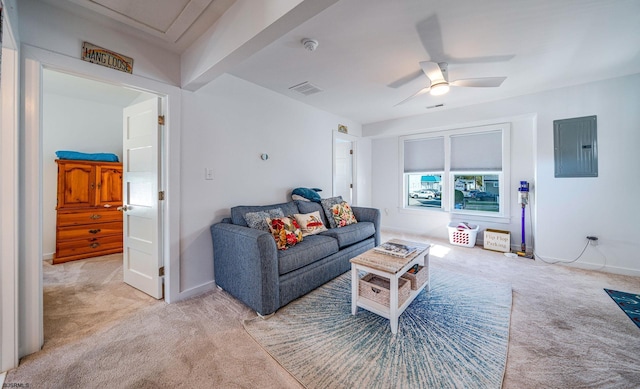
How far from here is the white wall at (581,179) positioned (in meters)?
2.90

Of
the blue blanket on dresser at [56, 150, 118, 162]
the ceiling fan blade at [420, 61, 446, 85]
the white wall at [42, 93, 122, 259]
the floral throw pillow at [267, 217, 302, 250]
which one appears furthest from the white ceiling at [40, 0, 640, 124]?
the white wall at [42, 93, 122, 259]

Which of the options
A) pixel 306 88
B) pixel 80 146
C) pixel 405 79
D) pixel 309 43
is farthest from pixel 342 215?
pixel 80 146

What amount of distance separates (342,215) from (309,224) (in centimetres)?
67

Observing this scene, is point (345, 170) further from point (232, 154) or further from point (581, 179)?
point (581, 179)

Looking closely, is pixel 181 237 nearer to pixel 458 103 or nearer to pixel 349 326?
pixel 349 326

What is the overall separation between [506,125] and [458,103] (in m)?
0.96

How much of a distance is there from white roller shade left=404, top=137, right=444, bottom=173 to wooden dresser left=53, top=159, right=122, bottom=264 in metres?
5.33

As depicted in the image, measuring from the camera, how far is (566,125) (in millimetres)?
3199

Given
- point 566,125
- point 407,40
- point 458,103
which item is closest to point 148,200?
point 407,40

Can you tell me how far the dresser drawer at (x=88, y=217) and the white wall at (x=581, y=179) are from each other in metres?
5.79

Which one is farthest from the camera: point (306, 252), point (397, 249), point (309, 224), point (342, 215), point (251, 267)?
point (342, 215)

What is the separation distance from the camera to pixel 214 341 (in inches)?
69.9

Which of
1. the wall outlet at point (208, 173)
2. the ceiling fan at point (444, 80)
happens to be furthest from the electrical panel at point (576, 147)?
the wall outlet at point (208, 173)

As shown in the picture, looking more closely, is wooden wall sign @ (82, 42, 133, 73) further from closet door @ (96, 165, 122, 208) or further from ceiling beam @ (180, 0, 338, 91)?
→ closet door @ (96, 165, 122, 208)
